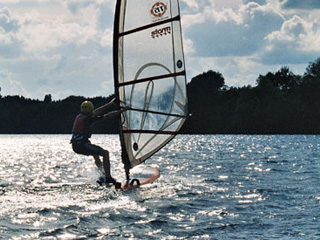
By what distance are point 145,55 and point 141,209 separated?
4.13m

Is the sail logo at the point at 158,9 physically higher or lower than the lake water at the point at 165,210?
higher

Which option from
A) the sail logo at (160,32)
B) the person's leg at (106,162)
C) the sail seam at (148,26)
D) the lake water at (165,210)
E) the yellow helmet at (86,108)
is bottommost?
the lake water at (165,210)

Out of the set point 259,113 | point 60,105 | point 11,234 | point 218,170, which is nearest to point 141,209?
point 11,234

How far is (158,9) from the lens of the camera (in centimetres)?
1417

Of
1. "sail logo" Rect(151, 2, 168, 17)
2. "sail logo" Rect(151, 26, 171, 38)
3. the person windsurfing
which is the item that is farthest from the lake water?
"sail logo" Rect(151, 2, 168, 17)

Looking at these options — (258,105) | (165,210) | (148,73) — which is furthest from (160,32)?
(258,105)

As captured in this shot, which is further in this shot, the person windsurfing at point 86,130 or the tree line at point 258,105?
the tree line at point 258,105

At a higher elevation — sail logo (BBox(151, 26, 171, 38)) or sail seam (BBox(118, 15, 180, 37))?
sail seam (BBox(118, 15, 180, 37))

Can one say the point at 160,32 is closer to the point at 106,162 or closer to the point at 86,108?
the point at 86,108

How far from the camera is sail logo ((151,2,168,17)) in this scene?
1416 cm

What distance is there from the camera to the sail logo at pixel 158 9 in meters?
14.2

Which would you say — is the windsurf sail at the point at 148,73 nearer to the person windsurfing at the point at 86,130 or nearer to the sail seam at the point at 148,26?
the sail seam at the point at 148,26

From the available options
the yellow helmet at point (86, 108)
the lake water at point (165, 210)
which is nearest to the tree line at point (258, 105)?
the lake water at point (165, 210)

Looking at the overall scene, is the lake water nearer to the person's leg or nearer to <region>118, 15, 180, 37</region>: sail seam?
the person's leg
